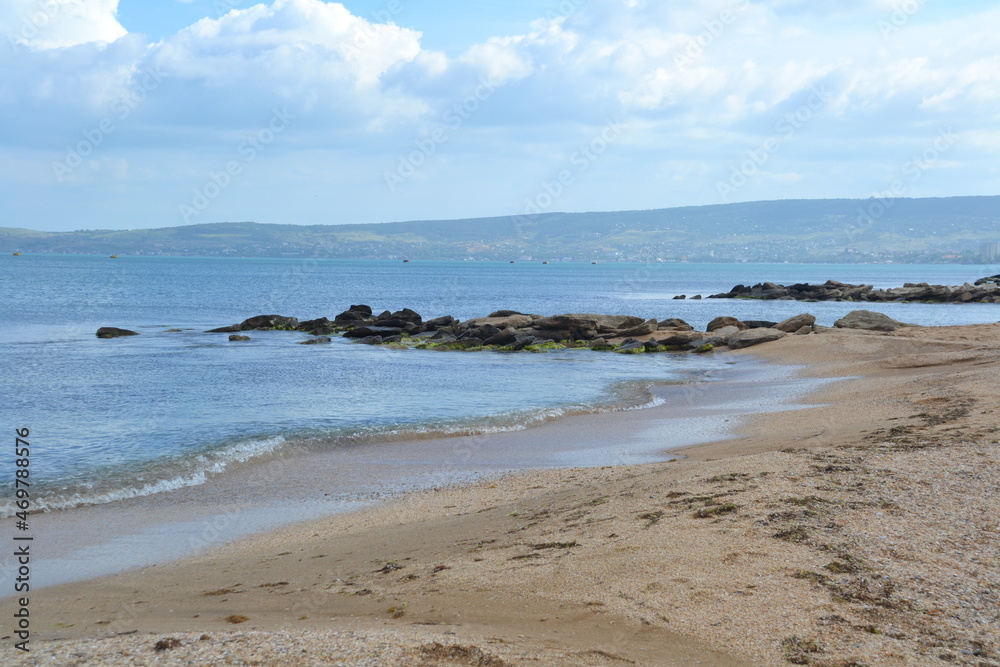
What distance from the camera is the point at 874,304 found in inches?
2761

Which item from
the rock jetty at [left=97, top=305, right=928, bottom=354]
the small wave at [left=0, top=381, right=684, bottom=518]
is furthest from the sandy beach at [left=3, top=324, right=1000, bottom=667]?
the rock jetty at [left=97, top=305, right=928, bottom=354]

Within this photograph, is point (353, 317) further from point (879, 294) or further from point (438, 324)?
point (879, 294)

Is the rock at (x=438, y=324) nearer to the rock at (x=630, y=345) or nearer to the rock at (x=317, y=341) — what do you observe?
the rock at (x=317, y=341)

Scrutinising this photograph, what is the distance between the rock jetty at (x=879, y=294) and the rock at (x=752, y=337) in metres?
42.4

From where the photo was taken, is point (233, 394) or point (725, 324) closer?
point (233, 394)

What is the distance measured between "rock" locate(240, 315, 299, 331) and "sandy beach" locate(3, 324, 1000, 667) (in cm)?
3860

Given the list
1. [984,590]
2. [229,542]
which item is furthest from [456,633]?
[229,542]

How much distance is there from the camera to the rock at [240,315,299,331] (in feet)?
156

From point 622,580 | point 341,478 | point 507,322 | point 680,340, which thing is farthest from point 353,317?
point 622,580

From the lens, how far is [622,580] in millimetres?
6711

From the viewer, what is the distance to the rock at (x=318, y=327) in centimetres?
4519

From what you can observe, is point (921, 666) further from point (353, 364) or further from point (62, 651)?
point (353, 364)

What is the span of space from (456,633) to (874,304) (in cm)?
7260

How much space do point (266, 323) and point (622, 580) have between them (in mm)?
44550
